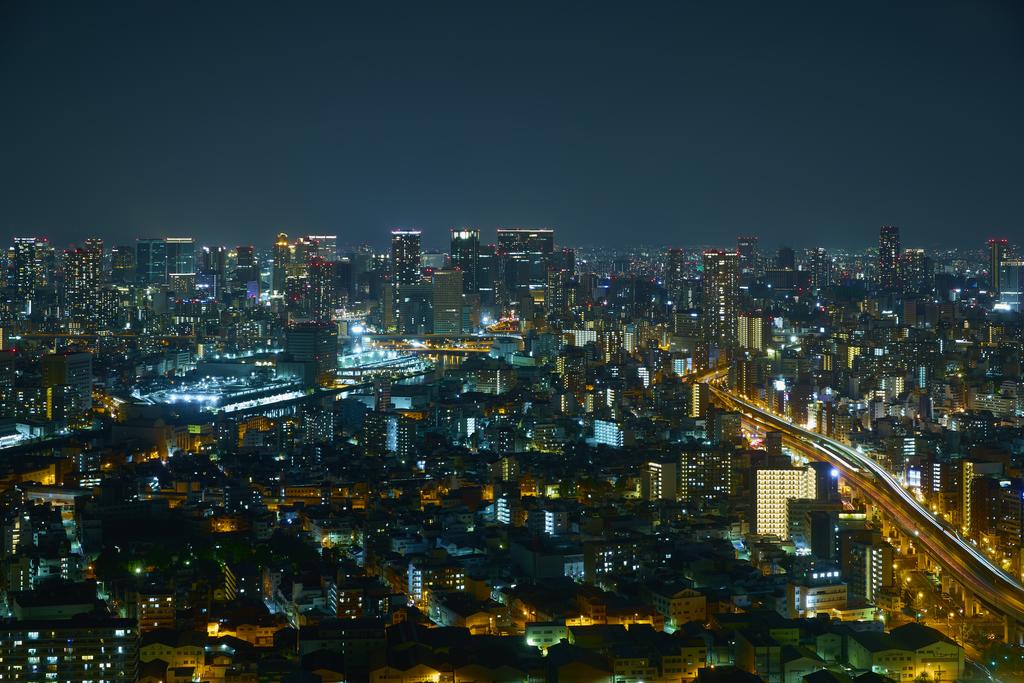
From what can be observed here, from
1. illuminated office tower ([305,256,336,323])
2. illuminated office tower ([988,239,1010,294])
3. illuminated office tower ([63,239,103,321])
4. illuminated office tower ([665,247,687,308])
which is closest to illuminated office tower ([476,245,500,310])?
illuminated office tower ([305,256,336,323])

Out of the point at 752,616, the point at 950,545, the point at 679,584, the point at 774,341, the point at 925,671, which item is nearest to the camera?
the point at 925,671

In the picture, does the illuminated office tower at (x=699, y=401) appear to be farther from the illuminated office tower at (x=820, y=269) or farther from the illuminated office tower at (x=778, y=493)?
the illuminated office tower at (x=820, y=269)

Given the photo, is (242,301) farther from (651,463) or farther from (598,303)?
(651,463)

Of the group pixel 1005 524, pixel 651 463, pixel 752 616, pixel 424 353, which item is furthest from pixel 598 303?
pixel 752 616

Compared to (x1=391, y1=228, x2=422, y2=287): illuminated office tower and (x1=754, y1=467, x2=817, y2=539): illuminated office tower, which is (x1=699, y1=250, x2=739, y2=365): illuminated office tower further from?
(x1=754, y1=467, x2=817, y2=539): illuminated office tower

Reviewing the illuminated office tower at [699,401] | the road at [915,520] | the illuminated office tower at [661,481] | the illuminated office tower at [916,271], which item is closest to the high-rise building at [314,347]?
the illuminated office tower at [699,401]

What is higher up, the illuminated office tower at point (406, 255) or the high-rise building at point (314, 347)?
the illuminated office tower at point (406, 255)

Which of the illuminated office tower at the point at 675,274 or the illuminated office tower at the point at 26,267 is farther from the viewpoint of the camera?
the illuminated office tower at the point at 675,274
